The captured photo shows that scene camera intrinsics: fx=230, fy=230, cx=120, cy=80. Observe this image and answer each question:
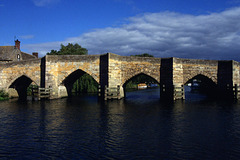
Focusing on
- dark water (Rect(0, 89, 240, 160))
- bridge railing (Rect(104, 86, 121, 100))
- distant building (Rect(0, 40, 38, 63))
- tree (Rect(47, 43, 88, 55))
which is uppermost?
tree (Rect(47, 43, 88, 55))

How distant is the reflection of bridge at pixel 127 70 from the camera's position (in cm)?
2978

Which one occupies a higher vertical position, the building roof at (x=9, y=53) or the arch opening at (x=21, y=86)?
the building roof at (x=9, y=53)

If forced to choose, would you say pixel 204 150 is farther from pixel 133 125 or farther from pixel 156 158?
pixel 133 125

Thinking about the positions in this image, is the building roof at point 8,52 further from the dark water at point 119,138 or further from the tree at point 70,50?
the dark water at point 119,138

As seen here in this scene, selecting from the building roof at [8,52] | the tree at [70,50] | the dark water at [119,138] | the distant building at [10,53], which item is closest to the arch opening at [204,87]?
the dark water at [119,138]

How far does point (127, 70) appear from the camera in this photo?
30.5m

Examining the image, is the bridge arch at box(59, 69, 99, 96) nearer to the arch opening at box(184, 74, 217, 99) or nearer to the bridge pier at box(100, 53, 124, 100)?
the bridge pier at box(100, 53, 124, 100)

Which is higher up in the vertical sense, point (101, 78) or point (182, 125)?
point (101, 78)

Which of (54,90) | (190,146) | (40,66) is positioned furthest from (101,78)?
(190,146)

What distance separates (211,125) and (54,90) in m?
22.1

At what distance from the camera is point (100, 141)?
10969 millimetres

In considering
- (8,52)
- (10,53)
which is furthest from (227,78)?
(8,52)

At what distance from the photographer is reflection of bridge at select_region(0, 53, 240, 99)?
29.8 meters

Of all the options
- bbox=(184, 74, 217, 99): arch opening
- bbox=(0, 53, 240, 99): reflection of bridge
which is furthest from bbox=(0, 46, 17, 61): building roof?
bbox=(184, 74, 217, 99): arch opening
